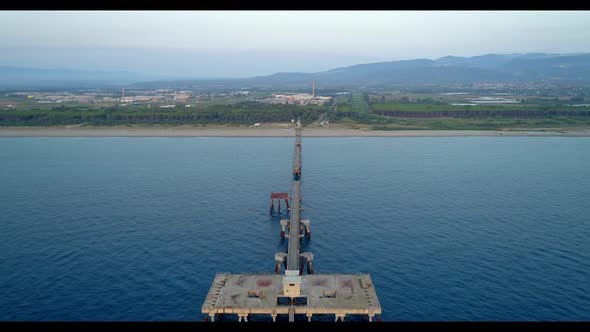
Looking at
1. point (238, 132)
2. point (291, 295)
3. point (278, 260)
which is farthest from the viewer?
point (238, 132)

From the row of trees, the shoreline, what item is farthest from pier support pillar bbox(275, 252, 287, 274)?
the row of trees

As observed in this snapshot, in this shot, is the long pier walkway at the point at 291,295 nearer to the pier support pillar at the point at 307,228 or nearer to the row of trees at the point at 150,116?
the pier support pillar at the point at 307,228

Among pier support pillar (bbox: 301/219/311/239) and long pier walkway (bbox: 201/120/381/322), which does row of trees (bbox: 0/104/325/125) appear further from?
long pier walkway (bbox: 201/120/381/322)

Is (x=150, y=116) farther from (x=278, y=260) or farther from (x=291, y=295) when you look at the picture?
(x=291, y=295)

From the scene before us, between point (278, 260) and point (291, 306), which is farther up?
point (278, 260)

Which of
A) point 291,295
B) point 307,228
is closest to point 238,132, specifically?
point 307,228
